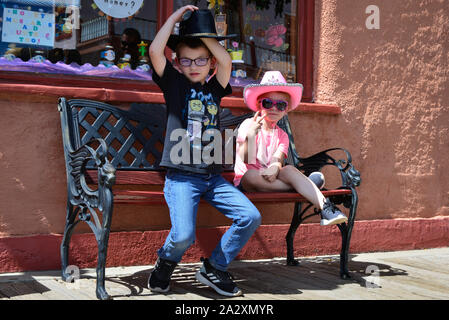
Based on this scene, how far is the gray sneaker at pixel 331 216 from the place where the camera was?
3592 mm

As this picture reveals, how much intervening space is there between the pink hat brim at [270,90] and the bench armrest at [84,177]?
128cm

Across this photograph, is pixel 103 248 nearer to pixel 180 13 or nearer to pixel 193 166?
pixel 193 166

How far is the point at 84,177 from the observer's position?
3.56 m

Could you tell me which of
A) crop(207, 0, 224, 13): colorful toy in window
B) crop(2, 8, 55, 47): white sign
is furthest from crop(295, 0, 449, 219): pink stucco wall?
crop(2, 8, 55, 47): white sign

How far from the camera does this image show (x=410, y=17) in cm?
540

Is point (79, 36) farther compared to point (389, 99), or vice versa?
point (389, 99)

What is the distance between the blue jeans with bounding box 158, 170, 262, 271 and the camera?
10.8 ft

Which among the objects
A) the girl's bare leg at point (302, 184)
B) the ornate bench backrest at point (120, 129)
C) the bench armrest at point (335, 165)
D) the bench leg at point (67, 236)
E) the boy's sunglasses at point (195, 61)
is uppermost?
the boy's sunglasses at point (195, 61)

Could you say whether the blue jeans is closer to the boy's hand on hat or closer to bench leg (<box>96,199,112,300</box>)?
bench leg (<box>96,199,112,300</box>)

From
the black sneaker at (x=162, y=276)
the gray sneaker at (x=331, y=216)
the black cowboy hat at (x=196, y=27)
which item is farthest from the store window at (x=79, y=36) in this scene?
the gray sneaker at (x=331, y=216)

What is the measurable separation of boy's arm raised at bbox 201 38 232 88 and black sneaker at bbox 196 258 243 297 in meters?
1.20

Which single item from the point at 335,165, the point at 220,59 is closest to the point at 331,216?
the point at 335,165

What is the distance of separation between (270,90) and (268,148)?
1.43ft

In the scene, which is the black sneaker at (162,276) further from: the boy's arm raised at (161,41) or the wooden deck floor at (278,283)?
the boy's arm raised at (161,41)
